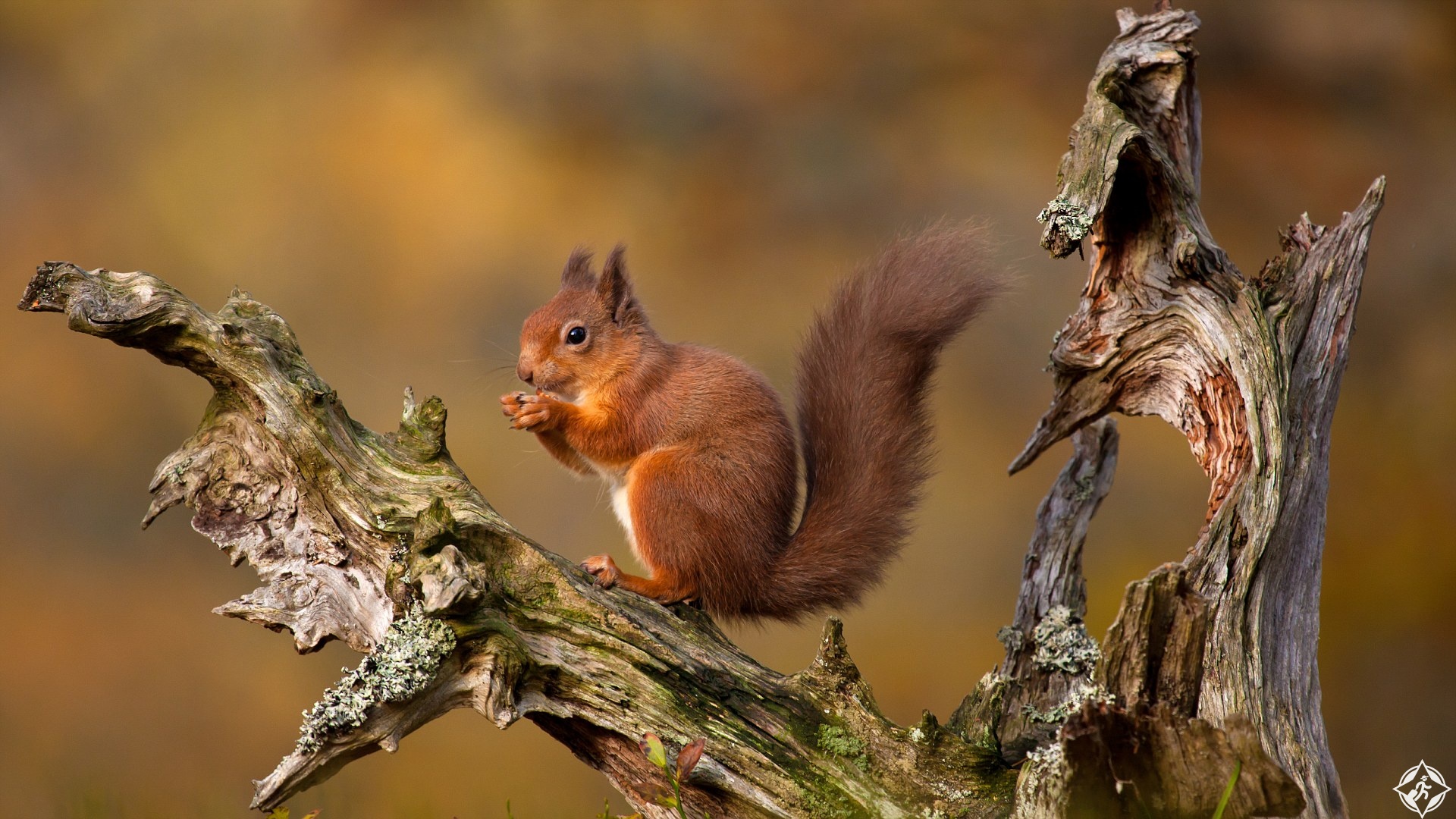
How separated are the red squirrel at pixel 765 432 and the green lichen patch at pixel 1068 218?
14.5 inches

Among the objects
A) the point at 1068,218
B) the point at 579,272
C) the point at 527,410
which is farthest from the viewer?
the point at 579,272

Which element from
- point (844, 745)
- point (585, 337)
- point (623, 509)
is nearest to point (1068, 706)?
point (844, 745)

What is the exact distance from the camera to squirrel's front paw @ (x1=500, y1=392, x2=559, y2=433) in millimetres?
2279

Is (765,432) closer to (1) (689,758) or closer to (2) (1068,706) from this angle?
(2) (1068,706)

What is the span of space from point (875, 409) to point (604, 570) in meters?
0.66

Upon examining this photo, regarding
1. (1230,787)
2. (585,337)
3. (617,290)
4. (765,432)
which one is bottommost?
(1230,787)

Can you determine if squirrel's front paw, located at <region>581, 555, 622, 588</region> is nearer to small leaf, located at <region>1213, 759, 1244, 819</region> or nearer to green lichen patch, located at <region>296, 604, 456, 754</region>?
green lichen patch, located at <region>296, 604, 456, 754</region>

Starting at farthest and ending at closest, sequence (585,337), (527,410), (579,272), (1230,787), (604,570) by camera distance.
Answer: (579,272) < (585,337) < (527,410) < (604,570) < (1230,787)

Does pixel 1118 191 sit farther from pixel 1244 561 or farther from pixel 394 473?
pixel 394 473

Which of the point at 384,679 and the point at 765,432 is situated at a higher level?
the point at 765,432

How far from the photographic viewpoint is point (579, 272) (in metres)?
2.58

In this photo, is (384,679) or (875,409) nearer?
(384,679)

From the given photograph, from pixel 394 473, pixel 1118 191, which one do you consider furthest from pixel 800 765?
pixel 1118 191

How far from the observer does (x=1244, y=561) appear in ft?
6.06
